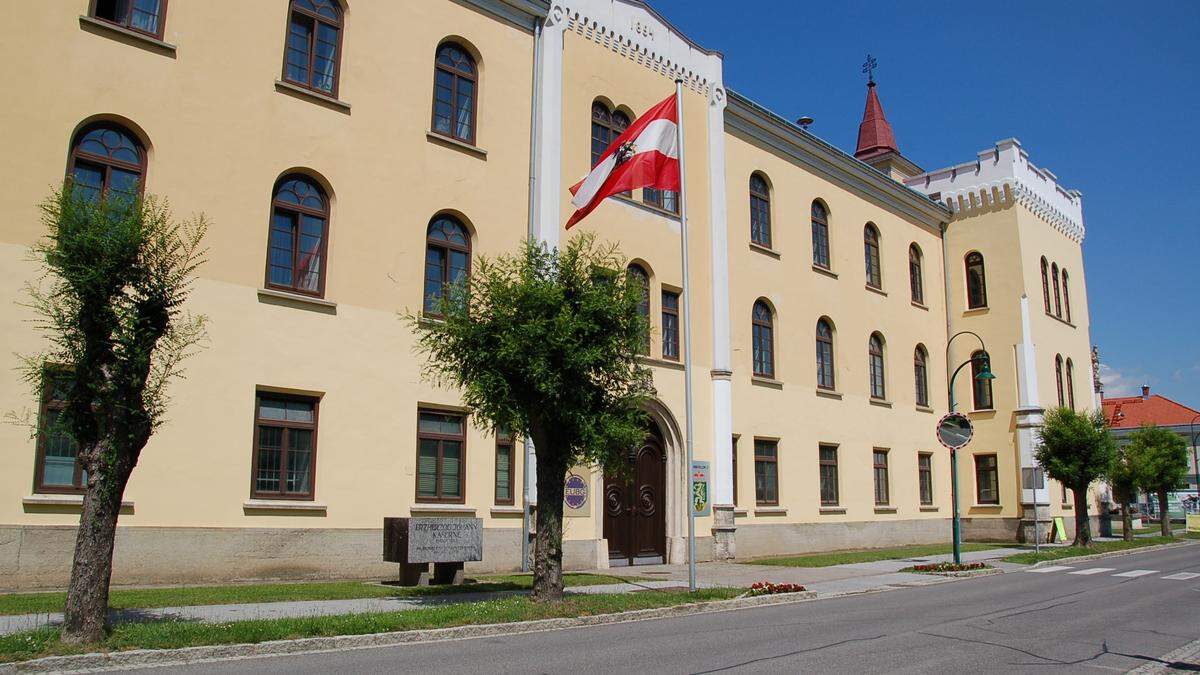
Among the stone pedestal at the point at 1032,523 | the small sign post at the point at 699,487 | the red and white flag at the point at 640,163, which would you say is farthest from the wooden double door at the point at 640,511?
the stone pedestal at the point at 1032,523

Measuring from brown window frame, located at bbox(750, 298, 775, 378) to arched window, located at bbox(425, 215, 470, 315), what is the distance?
10.4 metres

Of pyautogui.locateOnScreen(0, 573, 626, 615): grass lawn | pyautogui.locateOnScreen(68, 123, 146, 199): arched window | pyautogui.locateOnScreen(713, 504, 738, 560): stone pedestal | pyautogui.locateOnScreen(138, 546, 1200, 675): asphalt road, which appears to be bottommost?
pyautogui.locateOnScreen(138, 546, 1200, 675): asphalt road

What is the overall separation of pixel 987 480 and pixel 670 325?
61.9ft

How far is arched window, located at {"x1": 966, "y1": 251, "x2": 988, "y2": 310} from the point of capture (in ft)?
123

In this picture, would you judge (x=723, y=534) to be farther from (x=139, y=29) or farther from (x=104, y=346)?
(x=139, y=29)

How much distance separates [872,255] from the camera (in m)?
34.0

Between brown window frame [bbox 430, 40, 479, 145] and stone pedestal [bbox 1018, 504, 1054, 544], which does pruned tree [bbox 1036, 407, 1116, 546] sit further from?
brown window frame [bbox 430, 40, 479, 145]

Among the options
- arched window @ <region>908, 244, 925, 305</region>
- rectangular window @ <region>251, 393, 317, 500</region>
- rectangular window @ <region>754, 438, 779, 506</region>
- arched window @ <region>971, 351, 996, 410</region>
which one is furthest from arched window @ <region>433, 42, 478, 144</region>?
arched window @ <region>971, 351, 996, 410</region>

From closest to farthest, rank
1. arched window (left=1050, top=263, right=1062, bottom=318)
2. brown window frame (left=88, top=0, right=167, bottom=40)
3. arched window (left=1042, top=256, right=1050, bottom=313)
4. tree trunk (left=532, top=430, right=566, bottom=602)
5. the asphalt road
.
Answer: the asphalt road → tree trunk (left=532, top=430, right=566, bottom=602) → brown window frame (left=88, top=0, right=167, bottom=40) → arched window (left=1042, top=256, right=1050, bottom=313) → arched window (left=1050, top=263, right=1062, bottom=318)

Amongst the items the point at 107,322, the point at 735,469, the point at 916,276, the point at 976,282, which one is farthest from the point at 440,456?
the point at 976,282

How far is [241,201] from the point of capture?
1689 cm

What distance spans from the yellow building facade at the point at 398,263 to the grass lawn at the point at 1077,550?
5.03 meters

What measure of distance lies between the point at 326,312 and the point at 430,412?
3056 millimetres

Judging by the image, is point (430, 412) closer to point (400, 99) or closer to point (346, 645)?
point (400, 99)
